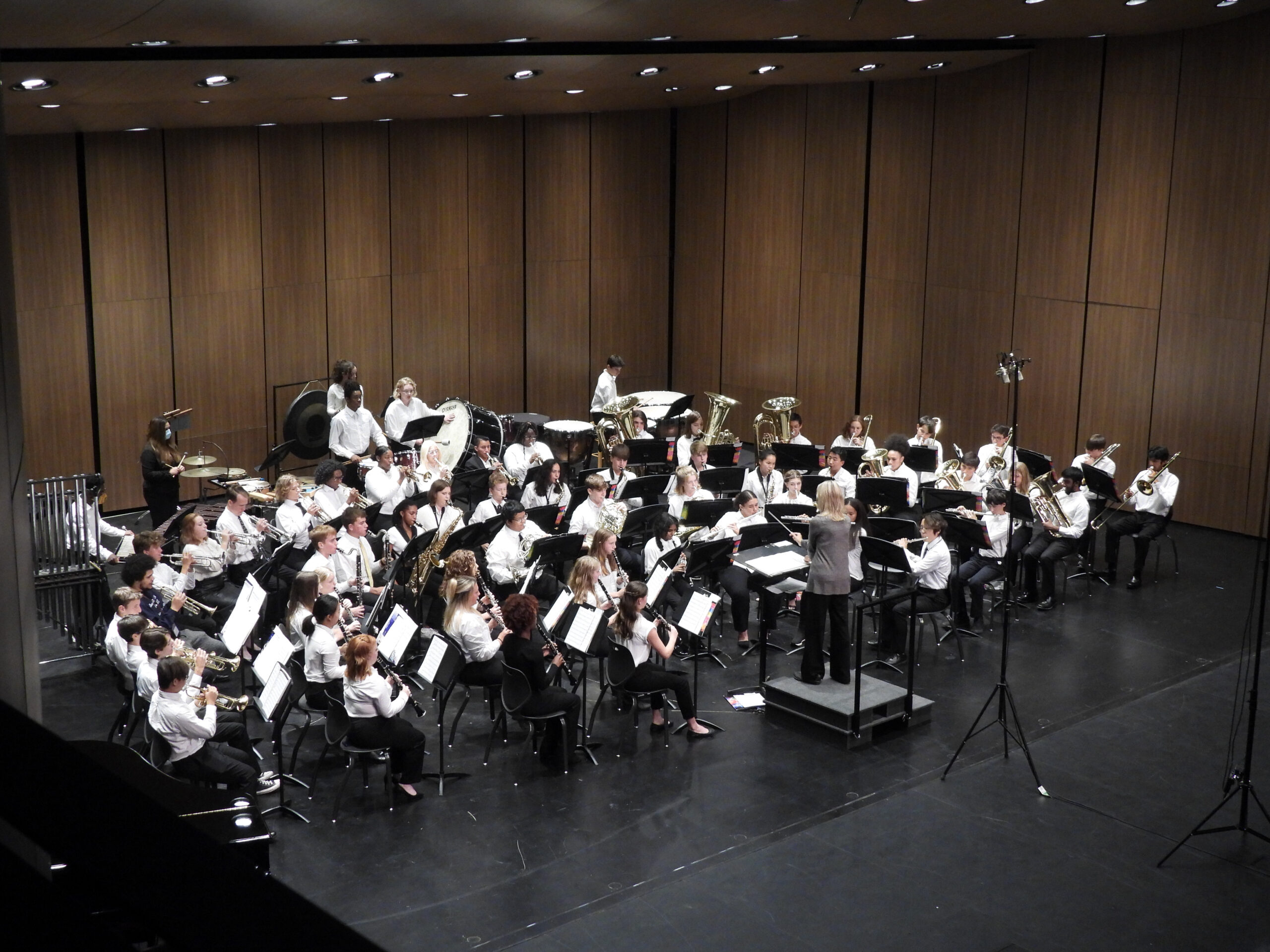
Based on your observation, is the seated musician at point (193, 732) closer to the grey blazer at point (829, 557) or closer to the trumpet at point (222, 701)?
the trumpet at point (222, 701)

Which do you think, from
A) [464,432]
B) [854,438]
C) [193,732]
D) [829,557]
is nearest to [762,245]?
[854,438]

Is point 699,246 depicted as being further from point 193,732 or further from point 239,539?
point 193,732

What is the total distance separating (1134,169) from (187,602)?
10416 millimetres

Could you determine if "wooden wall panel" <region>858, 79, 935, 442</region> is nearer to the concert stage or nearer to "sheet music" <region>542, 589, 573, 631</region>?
the concert stage

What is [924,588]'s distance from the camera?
10.5 metres

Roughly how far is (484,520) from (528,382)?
714cm

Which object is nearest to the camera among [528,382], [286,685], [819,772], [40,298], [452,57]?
[286,685]

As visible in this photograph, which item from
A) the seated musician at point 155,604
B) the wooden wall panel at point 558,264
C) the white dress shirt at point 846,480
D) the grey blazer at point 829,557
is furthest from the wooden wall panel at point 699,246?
the seated musician at point 155,604

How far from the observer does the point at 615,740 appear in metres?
9.09

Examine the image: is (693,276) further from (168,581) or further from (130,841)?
(130,841)

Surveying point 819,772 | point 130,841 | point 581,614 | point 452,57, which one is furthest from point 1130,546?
point 130,841

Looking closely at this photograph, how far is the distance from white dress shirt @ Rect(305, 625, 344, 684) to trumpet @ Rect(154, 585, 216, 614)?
1688 millimetres

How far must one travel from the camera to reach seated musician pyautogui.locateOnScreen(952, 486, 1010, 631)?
1117cm

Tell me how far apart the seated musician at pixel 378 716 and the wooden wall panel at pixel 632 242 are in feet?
35.2
